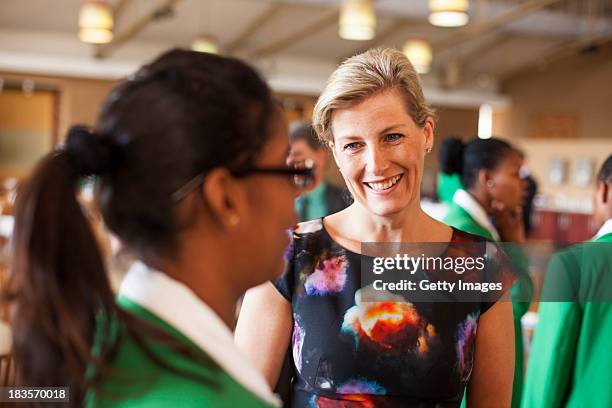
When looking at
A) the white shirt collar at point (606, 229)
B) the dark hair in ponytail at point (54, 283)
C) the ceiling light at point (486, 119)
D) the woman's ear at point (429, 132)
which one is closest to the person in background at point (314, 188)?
the white shirt collar at point (606, 229)

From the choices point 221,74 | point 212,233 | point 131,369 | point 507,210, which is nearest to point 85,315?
point 131,369

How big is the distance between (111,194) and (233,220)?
0.15 m

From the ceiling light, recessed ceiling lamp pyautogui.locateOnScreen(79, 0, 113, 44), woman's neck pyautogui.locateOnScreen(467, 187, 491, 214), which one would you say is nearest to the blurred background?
the ceiling light

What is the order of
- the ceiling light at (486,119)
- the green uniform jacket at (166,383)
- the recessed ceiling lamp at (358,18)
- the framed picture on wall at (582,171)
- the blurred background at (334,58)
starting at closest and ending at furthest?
1. the green uniform jacket at (166,383)
2. the recessed ceiling lamp at (358,18)
3. the blurred background at (334,58)
4. the framed picture on wall at (582,171)
5. the ceiling light at (486,119)

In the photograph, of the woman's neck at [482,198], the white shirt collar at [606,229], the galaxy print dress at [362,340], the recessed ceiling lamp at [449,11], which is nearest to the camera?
the galaxy print dress at [362,340]

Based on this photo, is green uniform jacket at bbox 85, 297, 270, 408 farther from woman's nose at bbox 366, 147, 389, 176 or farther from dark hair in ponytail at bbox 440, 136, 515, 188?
dark hair in ponytail at bbox 440, 136, 515, 188

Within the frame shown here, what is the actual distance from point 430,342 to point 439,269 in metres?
0.16

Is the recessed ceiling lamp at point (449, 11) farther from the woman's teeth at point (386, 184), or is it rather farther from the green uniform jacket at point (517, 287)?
the woman's teeth at point (386, 184)

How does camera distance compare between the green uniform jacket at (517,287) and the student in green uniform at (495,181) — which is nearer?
the green uniform jacket at (517,287)

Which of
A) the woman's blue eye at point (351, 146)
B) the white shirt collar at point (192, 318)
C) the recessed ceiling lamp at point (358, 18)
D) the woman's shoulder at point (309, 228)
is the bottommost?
the white shirt collar at point (192, 318)

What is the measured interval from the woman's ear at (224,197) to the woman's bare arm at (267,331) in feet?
2.14

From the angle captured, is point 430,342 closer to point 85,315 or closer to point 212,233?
point 212,233

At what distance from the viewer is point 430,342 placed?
5.01 ft

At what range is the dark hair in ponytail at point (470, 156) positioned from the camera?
2.85 metres
